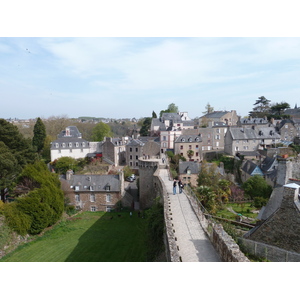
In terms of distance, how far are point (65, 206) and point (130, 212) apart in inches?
277

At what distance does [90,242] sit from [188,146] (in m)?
22.6

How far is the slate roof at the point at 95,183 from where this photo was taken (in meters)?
27.0

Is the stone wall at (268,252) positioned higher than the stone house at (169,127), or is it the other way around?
the stone house at (169,127)

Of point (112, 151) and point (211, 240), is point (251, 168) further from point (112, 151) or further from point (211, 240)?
point (211, 240)

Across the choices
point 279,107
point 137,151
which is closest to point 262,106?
point 279,107

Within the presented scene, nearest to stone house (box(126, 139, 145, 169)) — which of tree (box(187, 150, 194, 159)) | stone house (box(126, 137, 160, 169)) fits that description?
stone house (box(126, 137, 160, 169))

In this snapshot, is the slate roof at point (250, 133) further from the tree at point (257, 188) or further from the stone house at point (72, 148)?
the stone house at point (72, 148)

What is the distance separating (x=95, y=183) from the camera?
1077 inches

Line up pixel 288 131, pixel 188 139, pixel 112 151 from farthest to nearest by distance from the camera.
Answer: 1. pixel 288 131
2. pixel 112 151
3. pixel 188 139

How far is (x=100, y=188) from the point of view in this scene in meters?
27.1

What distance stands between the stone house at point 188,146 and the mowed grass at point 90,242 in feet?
50.4

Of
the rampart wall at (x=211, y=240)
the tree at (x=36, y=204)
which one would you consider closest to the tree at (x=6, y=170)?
the tree at (x=36, y=204)

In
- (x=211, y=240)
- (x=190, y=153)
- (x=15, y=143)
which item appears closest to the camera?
(x=211, y=240)

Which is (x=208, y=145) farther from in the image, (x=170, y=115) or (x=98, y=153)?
(x=98, y=153)
